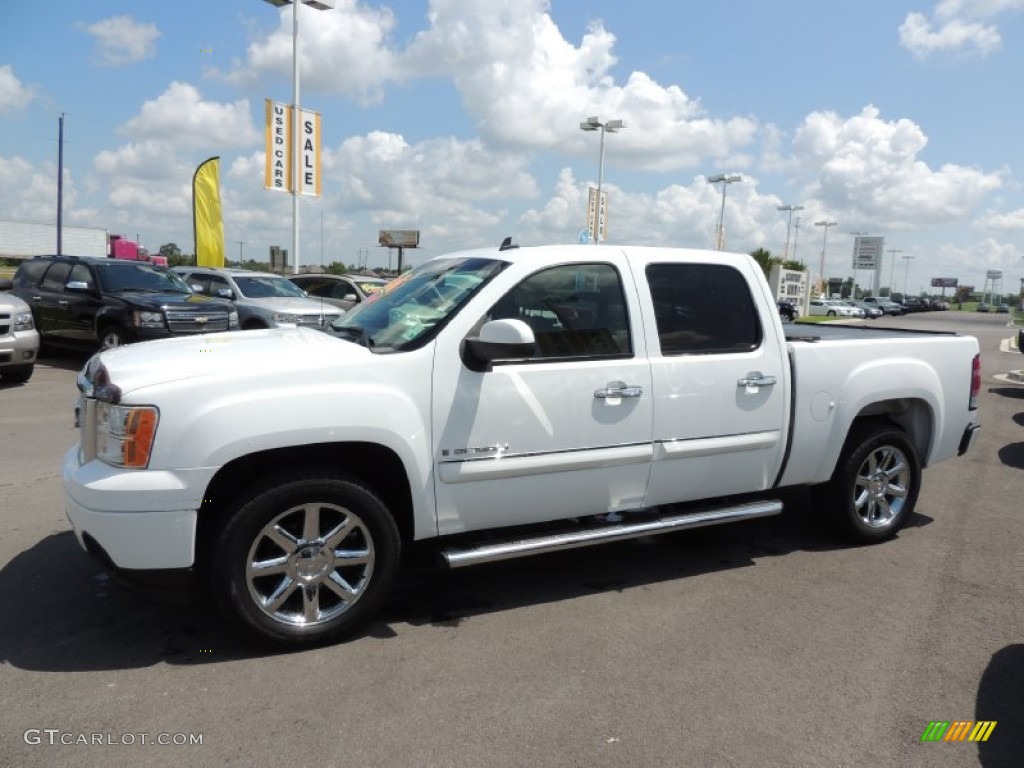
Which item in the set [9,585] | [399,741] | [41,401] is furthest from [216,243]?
→ [399,741]

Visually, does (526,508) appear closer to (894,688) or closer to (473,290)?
(473,290)

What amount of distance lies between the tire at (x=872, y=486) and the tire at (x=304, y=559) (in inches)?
119

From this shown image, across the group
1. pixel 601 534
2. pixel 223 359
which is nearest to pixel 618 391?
pixel 601 534

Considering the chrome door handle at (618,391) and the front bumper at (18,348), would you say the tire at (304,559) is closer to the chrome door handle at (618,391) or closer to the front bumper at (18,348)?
the chrome door handle at (618,391)

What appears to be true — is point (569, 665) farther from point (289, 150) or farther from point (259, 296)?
point (289, 150)

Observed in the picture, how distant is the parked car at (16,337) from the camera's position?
32.0 ft

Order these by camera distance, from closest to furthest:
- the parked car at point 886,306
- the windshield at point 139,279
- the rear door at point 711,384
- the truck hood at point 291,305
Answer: the rear door at point 711,384
the windshield at point 139,279
the truck hood at point 291,305
the parked car at point 886,306

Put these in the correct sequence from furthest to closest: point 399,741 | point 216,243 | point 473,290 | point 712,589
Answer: point 216,243
point 712,589
point 473,290
point 399,741

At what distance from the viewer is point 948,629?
3.87 m

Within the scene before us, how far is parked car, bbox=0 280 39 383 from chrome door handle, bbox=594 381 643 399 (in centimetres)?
907

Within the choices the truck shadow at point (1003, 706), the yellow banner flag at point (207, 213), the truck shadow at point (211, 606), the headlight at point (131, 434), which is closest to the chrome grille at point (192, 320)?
the truck shadow at point (211, 606)

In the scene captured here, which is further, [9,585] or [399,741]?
[9,585]

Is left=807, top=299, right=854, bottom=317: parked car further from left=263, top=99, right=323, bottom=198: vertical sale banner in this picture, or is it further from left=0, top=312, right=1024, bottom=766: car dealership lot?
left=0, top=312, right=1024, bottom=766: car dealership lot

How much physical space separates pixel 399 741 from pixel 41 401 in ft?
27.9
